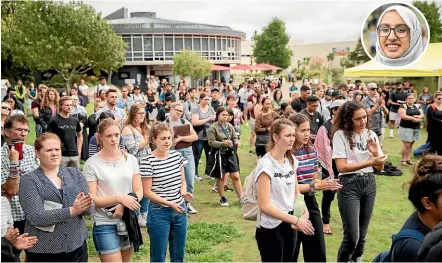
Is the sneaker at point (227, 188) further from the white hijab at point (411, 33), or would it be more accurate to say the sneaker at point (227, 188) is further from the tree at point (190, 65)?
the tree at point (190, 65)

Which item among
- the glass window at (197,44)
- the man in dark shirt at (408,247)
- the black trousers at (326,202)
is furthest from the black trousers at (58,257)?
the glass window at (197,44)

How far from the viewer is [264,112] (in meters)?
7.43

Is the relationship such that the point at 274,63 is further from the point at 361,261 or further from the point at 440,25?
the point at 361,261

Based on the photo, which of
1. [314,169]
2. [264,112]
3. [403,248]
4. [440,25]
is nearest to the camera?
[403,248]

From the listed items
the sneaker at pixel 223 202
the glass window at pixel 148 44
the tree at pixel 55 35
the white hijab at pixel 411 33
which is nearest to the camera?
the sneaker at pixel 223 202

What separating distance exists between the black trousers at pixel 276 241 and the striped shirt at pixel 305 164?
70cm

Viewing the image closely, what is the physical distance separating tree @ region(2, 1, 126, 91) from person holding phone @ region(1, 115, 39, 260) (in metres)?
25.2

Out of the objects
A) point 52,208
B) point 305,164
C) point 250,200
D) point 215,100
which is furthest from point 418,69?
point 52,208

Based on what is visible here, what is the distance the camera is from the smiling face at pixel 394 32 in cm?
799

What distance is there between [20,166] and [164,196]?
1.37 meters

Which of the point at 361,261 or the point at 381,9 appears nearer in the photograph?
the point at 361,261

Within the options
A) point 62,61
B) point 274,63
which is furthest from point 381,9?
point 274,63

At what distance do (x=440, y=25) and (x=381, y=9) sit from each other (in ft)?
121

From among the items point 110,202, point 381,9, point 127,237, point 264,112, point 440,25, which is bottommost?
point 127,237
